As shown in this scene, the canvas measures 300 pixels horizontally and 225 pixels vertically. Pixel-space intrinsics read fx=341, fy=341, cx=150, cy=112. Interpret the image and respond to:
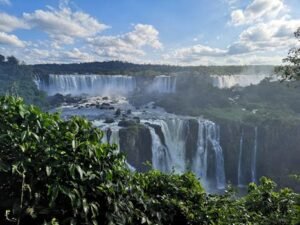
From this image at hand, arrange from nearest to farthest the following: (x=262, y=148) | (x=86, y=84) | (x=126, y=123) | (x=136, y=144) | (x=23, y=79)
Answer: (x=136, y=144), (x=126, y=123), (x=262, y=148), (x=23, y=79), (x=86, y=84)

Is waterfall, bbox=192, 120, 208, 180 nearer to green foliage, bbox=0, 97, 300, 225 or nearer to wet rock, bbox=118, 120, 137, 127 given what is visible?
wet rock, bbox=118, 120, 137, 127

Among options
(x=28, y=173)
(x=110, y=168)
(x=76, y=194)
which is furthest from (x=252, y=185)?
(x=28, y=173)

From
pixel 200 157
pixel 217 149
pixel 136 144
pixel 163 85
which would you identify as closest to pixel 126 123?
pixel 136 144

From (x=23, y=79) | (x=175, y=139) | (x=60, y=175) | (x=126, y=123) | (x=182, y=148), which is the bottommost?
(x=182, y=148)

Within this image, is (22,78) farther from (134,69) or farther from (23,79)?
(134,69)

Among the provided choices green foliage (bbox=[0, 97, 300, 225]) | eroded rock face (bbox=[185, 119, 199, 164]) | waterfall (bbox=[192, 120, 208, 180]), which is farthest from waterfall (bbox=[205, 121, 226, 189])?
green foliage (bbox=[0, 97, 300, 225])

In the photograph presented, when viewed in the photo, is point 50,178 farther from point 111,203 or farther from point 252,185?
point 252,185

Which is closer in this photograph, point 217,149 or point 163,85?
point 217,149
